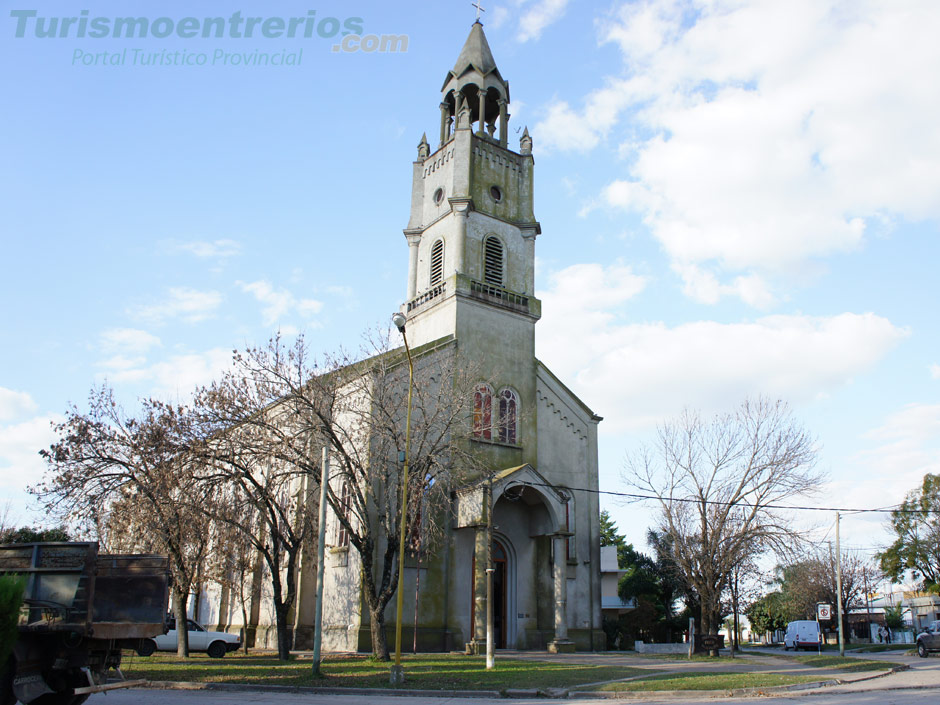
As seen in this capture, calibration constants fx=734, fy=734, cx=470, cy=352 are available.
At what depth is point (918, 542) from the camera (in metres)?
45.9

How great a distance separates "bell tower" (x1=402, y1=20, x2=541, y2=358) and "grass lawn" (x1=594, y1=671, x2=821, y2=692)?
16.6 meters

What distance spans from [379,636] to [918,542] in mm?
39229

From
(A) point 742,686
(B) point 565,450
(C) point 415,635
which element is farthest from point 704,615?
(A) point 742,686

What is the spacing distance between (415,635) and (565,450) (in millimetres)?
11105

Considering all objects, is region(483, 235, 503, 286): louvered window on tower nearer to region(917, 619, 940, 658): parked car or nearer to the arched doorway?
the arched doorway

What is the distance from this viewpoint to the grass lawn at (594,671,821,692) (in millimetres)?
16031

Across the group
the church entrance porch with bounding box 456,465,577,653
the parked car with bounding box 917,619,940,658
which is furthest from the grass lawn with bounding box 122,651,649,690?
the parked car with bounding box 917,619,940,658

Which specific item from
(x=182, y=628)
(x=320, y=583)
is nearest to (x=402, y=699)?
(x=320, y=583)

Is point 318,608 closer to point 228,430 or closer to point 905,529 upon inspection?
point 228,430

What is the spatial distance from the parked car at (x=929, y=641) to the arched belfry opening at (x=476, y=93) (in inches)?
1175

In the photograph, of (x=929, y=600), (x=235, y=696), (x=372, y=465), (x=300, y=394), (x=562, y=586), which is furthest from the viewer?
(x=929, y=600)

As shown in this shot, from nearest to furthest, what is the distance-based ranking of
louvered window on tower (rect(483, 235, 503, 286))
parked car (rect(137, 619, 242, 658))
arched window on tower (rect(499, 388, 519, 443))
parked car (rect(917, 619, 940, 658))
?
1. parked car (rect(137, 619, 242, 658))
2. arched window on tower (rect(499, 388, 519, 443))
3. parked car (rect(917, 619, 940, 658))
4. louvered window on tower (rect(483, 235, 503, 286))

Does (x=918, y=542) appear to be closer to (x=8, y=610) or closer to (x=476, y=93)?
(x=476, y=93)

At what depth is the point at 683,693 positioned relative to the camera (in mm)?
15359
